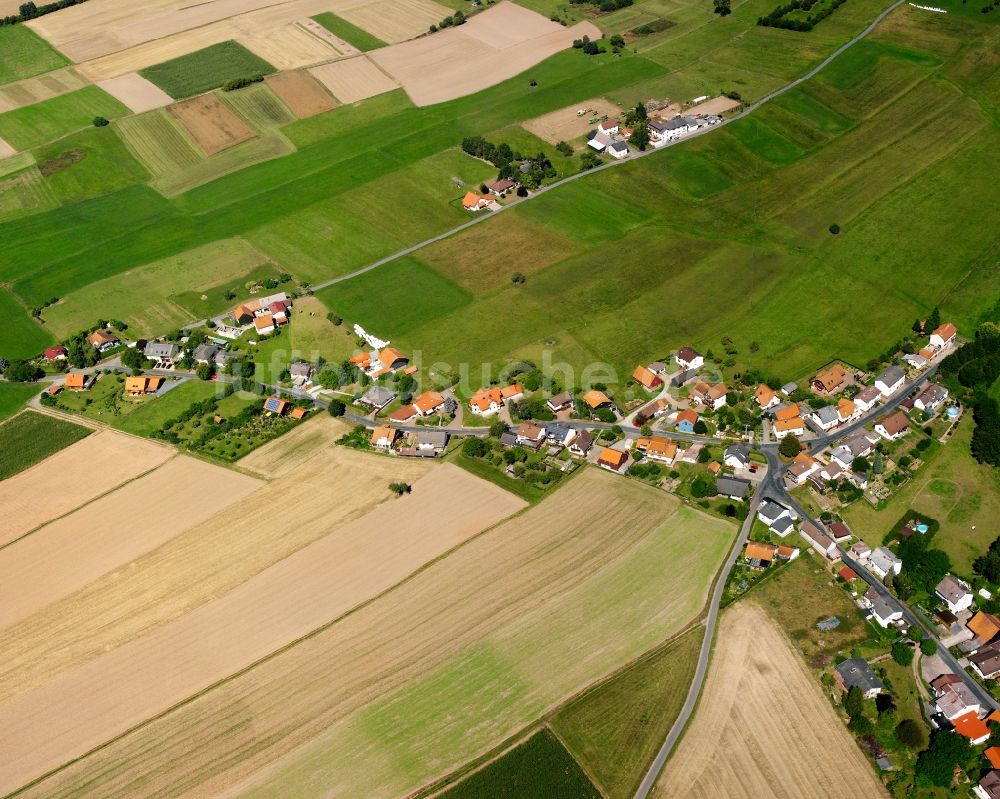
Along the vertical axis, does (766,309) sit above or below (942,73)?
below

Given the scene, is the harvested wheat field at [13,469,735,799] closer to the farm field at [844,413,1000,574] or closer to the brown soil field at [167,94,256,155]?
the farm field at [844,413,1000,574]

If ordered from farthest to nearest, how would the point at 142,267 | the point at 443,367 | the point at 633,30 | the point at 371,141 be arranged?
the point at 633,30 → the point at 371,141 → the point at 142,267 → the point at 443,367

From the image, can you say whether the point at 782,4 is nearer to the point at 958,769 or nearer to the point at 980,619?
the point at 980,619

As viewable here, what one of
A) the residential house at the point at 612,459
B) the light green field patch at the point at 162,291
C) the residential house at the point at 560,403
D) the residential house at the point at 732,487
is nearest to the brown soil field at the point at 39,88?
the light green field patch at the point at 162,291

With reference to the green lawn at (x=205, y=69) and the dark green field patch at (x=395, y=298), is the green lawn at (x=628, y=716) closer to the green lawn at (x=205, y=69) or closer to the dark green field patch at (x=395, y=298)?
the dark green field patch at (x=395, y=298)

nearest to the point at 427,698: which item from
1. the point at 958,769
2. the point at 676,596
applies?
the point at 676,596

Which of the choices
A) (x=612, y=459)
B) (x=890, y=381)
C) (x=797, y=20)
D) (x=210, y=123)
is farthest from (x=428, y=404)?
(x=797, y=20)

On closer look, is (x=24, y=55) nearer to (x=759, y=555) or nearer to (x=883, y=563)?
(x=759, y=555)

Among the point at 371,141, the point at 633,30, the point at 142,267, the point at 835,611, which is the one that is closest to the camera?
the point at 835,611
